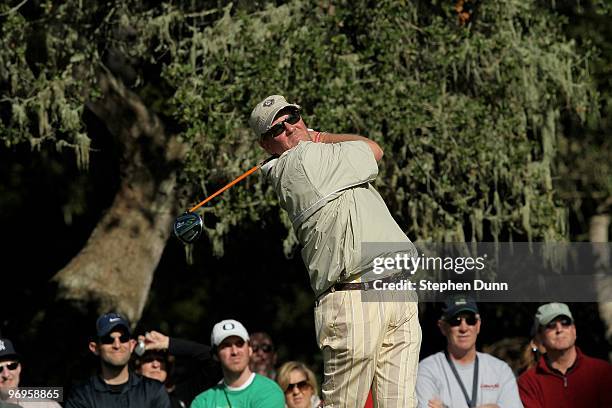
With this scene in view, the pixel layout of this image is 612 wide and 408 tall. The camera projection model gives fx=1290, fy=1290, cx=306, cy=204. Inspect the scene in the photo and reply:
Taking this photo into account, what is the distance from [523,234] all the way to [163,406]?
4175mm

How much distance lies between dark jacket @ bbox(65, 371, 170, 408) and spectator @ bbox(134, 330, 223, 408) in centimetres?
64

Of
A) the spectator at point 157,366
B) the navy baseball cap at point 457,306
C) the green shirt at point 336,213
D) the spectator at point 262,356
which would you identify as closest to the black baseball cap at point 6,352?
the spectator at point 157,366

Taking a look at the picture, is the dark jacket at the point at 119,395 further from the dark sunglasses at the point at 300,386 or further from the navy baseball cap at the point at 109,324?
the dark sunglasses at the point at 300,386

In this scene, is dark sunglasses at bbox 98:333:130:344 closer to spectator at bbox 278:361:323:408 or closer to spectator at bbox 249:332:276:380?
spectator at bbox 278:361:323:408

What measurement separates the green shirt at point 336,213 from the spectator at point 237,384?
8.22ft

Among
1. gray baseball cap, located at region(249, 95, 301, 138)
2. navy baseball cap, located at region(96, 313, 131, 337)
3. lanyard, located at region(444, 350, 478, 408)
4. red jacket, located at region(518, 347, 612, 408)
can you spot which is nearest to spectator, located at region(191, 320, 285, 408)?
navy baseball cap, located at region(96, 313, 131, 337)

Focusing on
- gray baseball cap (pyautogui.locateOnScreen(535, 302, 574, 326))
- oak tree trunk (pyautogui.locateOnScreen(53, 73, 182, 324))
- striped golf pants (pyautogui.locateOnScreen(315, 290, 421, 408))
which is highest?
oak tree trunk (pyautogui.locateOnScreen(53, 73, 182, 324))

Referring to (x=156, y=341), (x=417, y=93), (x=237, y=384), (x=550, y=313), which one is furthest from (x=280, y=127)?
(x=417, y=93)

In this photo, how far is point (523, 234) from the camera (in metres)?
11.5

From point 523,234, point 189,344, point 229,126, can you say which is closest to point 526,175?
point 523,234

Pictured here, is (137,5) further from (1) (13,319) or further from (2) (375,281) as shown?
(2) (375,281)

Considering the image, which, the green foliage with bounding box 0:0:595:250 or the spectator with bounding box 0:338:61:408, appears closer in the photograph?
the spectator with bounding box 0:338:61:408

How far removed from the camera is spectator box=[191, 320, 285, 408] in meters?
8.78

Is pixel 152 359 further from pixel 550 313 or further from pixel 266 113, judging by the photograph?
pixel 266 113
